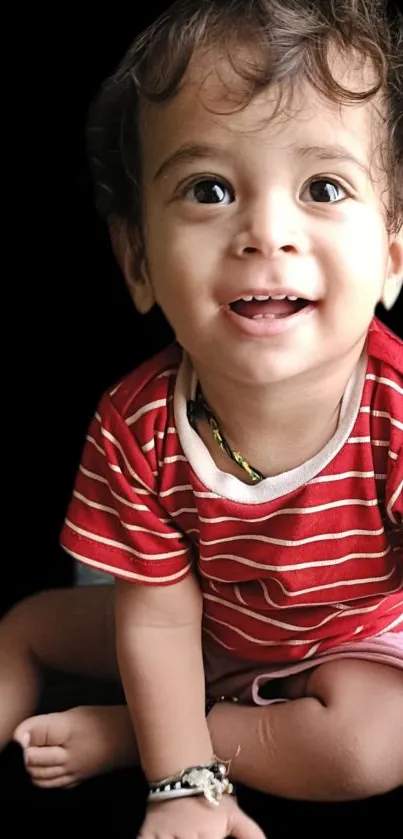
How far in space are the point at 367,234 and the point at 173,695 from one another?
15.5 inches

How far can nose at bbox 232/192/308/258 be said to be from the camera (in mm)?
891

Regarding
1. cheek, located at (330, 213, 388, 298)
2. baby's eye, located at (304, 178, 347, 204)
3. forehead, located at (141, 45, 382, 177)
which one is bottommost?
cheek, located at (330, 213, 388, 298)

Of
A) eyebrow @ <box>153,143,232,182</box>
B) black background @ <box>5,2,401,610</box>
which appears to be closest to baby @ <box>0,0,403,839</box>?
eyebrow @ <box>153,143,232,182</box>

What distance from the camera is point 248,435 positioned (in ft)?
3.37

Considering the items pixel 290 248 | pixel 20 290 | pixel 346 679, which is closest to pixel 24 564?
pixel 20 290

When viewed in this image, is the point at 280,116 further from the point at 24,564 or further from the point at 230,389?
the point at 24,564

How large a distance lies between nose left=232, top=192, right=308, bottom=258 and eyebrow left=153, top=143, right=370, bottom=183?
1.3 inches

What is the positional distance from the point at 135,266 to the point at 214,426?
139mm

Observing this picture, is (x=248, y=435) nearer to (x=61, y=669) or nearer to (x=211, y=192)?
(x=211, y=192)

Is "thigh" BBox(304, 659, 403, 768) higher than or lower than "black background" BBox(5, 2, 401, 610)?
Result: lower

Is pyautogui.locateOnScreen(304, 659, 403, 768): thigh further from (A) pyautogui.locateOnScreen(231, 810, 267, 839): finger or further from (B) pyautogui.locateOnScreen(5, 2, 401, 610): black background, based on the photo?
(B) pyautogui.locateOnScreen(5, 2, 401, 610): black background

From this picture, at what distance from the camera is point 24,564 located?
1.37 metres

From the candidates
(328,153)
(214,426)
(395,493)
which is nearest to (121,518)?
(214,426)

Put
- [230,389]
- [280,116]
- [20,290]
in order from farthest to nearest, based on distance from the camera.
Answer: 1. [20,290]
2. [230,389]
3. [280,116]
